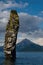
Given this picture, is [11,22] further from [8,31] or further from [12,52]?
[12,52]

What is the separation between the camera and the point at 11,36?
519ft

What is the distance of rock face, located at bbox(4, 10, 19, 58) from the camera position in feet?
516

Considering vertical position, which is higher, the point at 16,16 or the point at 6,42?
the point at 16,16

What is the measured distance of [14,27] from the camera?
161375 millimetres

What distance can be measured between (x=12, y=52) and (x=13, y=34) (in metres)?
9.95

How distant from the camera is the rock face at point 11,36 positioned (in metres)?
157

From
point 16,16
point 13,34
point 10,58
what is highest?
point 16,16

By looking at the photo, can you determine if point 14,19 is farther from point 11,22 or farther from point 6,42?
point 6,42

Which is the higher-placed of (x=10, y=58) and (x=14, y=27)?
(x=14, y=27)

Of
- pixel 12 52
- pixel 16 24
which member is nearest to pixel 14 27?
pixel 16 24

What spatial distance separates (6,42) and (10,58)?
9285 millimetres

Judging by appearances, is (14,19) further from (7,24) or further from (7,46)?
(7,46)

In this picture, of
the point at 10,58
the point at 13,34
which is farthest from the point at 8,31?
the point at 10,58

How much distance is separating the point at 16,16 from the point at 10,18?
12.1 feet
